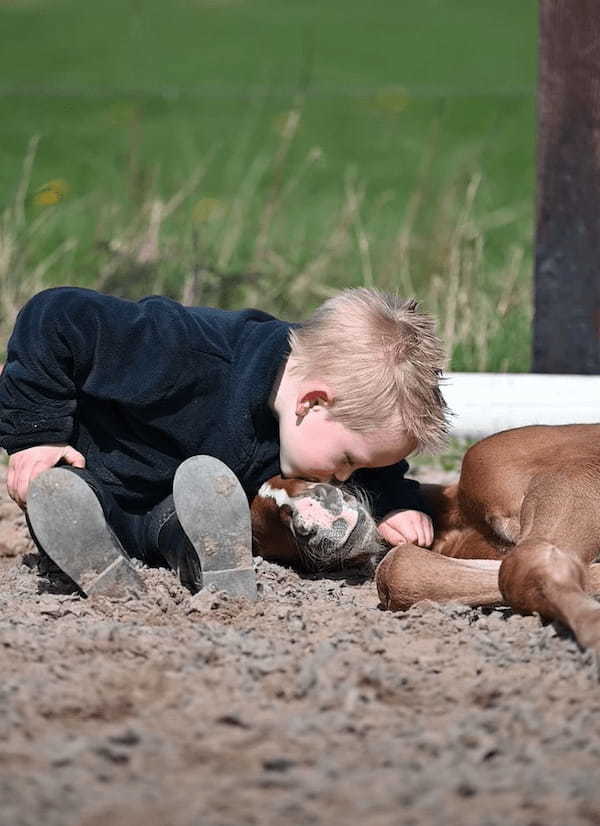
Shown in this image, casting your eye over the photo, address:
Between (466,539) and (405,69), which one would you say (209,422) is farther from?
(405,69)

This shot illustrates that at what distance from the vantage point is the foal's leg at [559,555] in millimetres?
2525

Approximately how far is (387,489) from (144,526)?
25.6 inches

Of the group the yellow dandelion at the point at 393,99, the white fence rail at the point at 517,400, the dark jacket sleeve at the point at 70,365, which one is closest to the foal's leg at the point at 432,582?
the dark jacket sleeve at the point at 70,365

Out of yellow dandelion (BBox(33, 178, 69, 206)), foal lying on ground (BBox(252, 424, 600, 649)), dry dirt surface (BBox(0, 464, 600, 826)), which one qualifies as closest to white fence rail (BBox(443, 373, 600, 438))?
foal lying on ground (BBox(252, 424, 600, 649))

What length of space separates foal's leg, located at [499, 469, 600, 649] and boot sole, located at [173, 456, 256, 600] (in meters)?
0.59

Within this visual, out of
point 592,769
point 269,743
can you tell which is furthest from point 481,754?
point 269,743

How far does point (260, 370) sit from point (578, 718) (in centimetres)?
139

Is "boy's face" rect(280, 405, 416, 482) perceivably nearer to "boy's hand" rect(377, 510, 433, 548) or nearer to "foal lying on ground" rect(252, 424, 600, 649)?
"foal lying on ground" rect(252, 424, 600, 649)

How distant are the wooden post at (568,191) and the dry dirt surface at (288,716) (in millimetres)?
2192

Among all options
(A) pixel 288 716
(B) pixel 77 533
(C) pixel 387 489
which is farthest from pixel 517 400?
(A) pixel 288 716

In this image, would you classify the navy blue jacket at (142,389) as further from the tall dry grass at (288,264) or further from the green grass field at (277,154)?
the green grass field at (277,154)

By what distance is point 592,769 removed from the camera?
74.4 inches

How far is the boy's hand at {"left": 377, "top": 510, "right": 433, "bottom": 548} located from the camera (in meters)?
3.29

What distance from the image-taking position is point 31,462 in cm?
318
